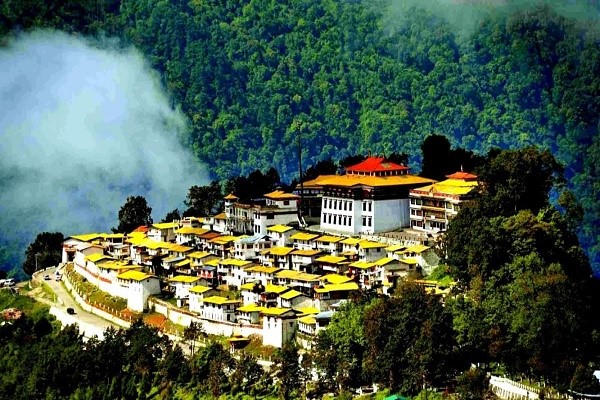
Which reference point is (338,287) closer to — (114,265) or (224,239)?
(224,239)

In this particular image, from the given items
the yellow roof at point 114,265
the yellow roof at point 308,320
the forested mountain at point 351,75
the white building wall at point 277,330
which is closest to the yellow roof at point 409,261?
the yellow roof at point 308,320

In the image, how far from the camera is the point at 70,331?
52.2m

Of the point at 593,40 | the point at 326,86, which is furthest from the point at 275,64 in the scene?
the point at 593,40

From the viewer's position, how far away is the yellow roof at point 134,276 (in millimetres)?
54750

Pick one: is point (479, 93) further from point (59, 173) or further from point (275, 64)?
point (59, 173)

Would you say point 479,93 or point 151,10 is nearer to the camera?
point 479,93

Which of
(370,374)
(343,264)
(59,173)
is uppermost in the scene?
(59,173)

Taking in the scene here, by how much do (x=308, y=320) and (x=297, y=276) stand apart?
13.5 feet

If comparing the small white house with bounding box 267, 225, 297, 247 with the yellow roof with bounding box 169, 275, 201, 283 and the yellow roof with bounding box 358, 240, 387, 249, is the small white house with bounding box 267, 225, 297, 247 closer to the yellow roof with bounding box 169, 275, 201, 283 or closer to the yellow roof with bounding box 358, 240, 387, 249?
the yellow roof with bounding box 169, 275, 201, 283

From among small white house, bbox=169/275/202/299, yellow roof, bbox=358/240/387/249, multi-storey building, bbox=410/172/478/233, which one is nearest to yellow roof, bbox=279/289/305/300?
yellow roof, bbox=358/240/387/249

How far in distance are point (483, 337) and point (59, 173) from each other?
44.3 meters

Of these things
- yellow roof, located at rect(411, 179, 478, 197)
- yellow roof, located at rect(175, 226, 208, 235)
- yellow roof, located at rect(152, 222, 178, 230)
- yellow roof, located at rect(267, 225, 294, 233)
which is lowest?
yellow roof, located at rect(267, 225, 294, 233)

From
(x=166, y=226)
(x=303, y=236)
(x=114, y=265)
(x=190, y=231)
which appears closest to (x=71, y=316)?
(x=114, y=265)

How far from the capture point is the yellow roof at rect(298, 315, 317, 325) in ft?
153
